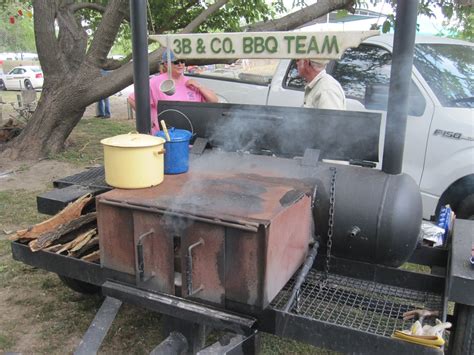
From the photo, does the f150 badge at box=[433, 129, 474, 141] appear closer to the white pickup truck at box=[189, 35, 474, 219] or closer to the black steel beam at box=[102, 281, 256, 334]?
→ the white pickup truck at box=[189, 35, 474, 219]

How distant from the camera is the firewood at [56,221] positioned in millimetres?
2646

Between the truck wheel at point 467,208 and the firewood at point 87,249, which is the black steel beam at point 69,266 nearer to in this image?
the firewood at point 87,249

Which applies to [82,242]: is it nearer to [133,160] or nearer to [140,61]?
[133,160]

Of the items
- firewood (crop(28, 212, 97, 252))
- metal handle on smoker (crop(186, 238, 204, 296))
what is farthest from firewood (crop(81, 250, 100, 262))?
metal handle on smoker (crop(186, 238, 204, 296))

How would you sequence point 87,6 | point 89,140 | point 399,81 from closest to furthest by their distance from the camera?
point 399,81 < point 87,6 < point 89,140

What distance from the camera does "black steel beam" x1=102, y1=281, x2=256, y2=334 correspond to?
1.95 metres

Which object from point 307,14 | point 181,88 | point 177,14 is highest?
point 177,14

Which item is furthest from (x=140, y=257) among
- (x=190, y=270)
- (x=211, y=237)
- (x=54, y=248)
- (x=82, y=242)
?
(x=54, y=248)

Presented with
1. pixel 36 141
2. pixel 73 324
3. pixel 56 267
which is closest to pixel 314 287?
pixel 56 267

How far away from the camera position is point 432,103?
4.14 m

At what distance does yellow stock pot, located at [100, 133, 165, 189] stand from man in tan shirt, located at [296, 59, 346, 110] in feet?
4.58

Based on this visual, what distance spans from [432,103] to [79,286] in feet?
10.8

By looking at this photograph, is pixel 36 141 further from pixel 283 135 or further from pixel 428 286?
pixel 428 286

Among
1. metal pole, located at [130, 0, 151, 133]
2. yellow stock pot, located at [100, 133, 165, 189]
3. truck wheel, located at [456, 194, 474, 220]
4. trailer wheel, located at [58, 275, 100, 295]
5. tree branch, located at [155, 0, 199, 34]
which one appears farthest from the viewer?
tree branch, located at [155, 0, 199, 34]
